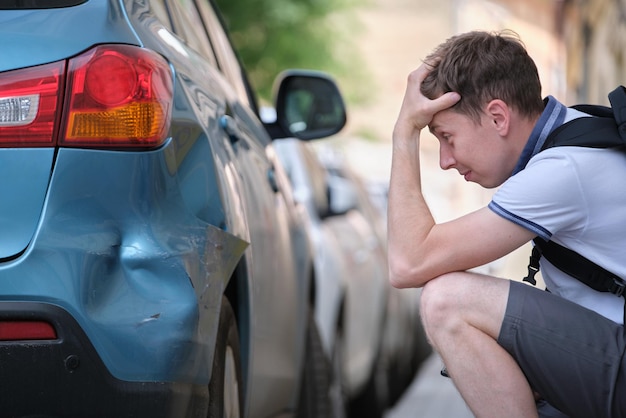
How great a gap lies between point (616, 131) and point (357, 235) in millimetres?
6267

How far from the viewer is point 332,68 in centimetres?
2347

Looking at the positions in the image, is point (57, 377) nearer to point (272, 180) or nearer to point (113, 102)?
point (113, 102)

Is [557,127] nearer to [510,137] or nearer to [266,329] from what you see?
[510,137]

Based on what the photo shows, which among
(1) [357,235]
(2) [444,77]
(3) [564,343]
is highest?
(2) [444,77]

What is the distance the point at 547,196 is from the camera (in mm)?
3004

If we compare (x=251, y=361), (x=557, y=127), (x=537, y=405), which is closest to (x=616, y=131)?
(x=557, y=127)

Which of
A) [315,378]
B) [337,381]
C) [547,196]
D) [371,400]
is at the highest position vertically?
[547,196]

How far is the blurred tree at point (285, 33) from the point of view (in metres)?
20.8

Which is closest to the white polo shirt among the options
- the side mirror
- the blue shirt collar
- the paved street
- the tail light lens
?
the blue shirt collar

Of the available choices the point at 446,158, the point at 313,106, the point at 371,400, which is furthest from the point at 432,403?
the point at 446,158

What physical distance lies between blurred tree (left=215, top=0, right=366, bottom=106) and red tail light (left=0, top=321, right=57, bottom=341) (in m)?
18.1

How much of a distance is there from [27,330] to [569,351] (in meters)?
1.32

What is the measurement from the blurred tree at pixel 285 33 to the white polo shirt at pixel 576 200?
1759cm

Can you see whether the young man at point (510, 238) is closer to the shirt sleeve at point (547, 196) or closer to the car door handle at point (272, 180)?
the shirt sleeve at point (547, 196)
